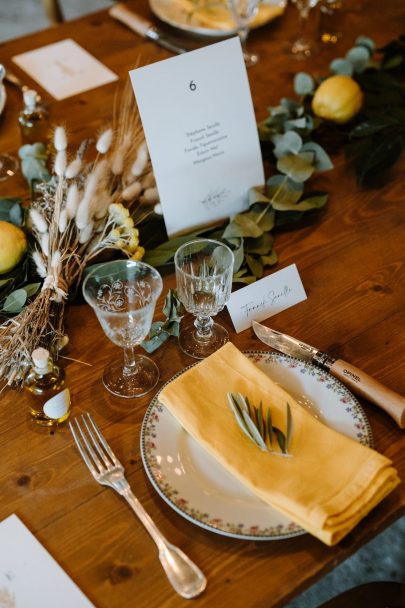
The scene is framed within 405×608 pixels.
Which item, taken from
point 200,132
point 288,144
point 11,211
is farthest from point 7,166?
point 288,144

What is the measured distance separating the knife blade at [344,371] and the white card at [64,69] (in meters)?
0.83

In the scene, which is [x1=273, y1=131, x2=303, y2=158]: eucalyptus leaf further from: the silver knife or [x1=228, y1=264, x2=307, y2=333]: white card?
the silver knife

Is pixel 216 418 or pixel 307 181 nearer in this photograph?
pixel 216 418

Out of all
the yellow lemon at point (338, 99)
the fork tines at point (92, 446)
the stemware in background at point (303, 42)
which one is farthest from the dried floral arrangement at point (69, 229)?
the stemware in background at point (303, 42)

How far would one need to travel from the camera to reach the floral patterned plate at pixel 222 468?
75cm

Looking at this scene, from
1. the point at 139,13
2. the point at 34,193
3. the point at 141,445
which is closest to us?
the point at 141,445

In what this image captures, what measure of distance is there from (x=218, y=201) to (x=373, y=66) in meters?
0.65

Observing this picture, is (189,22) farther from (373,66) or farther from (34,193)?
(34,193)

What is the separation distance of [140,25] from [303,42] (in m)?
0.40

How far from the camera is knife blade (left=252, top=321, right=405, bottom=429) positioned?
0.88 m

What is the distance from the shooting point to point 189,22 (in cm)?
165

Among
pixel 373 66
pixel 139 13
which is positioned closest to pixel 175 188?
pixel 373 66

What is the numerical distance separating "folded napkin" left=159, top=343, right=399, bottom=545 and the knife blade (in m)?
0.09

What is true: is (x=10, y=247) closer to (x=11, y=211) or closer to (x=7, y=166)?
(x=11, y=211)
